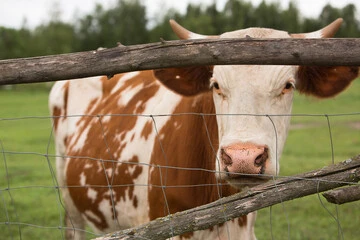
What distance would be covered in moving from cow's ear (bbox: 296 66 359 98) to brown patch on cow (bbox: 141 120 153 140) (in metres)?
1.39

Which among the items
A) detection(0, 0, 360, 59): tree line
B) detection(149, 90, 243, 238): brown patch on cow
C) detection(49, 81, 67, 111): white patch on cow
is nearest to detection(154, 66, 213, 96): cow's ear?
detection(149, 90, 243, 238): brown patch on cow

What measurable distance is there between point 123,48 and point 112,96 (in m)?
3.26

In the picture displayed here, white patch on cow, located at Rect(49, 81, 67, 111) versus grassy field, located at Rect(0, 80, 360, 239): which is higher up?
white patch on cow, located at Rect(49, 81, 67, 111)

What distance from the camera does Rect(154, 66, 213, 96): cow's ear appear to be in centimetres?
392

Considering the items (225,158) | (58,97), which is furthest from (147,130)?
(58,97)

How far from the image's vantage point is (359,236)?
673 centimetres

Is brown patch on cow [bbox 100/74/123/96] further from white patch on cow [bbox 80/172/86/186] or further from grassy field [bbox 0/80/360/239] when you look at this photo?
white patch on cow [bbox 80/172/86/186]

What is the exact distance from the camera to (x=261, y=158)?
304 centimetres

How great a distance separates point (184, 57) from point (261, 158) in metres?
0.73

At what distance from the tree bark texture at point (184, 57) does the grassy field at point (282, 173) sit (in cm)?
35

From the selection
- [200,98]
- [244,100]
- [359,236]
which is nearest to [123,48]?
[244,100]

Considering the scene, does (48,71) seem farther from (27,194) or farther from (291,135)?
(291,135)

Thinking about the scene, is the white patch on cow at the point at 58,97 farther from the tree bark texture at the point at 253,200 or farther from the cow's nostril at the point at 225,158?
the tree bark texture at the point at 253,200

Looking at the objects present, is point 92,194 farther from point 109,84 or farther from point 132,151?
point 109,84
